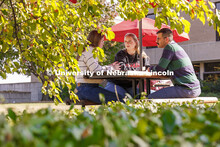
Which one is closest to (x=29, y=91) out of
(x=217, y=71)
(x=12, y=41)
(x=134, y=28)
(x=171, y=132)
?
(x=217, y=71)

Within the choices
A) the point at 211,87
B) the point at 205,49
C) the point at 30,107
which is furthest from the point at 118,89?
the point at 205,49

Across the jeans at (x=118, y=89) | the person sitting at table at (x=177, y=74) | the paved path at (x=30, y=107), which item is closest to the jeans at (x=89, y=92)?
the jeans at (x=118, y=89)

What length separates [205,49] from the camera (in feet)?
69.1

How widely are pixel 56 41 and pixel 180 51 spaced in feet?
9.39

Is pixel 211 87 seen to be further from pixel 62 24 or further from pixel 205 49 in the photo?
pixel 62 24

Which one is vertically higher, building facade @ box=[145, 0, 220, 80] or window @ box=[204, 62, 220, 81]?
building facade @ box=[145, 0, 220, 80]

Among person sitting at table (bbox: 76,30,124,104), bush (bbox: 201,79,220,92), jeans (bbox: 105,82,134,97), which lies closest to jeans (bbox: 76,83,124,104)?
person sitting at table (bbox: 76,30,124,104)

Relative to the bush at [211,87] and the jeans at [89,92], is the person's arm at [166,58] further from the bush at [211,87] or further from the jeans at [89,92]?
the bush at [211,87]

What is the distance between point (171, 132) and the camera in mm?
1019

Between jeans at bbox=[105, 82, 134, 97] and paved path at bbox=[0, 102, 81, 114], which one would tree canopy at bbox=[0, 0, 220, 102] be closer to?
paved path at bbox=[0, 102, 81, 114]

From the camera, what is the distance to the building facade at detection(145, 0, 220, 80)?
20.7 metres

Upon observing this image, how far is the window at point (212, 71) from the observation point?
69.1ft

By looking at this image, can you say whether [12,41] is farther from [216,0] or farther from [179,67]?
[216,0]

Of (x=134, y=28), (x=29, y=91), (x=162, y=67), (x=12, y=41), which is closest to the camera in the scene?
(x=12, y=41)
